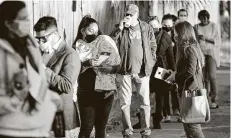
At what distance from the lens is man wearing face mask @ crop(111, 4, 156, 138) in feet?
32.7

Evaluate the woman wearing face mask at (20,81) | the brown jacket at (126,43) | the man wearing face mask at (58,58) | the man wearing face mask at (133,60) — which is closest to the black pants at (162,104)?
the man wearing face mask at (133,60)

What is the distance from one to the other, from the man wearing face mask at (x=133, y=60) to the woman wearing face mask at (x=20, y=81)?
4701mm

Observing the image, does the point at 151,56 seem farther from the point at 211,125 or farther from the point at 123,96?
the point at 211,125

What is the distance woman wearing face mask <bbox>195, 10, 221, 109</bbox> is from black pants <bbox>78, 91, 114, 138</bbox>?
5250 millimetres

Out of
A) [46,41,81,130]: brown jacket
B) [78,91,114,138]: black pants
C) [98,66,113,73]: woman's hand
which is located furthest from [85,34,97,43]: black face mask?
[46,41,81,130]: brown jacket

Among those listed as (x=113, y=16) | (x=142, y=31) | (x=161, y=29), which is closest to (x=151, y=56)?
(x=142, y=31)

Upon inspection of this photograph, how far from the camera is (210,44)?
13.6 meters

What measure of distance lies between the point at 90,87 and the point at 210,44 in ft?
18.1

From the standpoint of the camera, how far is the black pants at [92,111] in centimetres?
849

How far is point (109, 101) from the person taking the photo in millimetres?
8594

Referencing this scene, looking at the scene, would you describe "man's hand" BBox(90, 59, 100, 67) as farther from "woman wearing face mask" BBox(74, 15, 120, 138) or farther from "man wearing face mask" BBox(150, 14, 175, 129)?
"man wearing face mask" BBox(150, 14, 175, 129)

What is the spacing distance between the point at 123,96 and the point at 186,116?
5.63ft

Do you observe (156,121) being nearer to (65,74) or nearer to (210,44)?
(210,44)

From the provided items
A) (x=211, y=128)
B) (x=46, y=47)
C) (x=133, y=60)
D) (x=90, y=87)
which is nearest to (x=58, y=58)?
(x=46, y=47)
